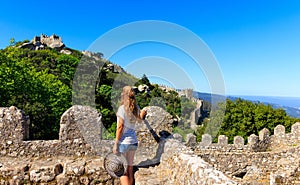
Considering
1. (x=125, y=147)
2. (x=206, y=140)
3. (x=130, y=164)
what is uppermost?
(x=125, y=147)

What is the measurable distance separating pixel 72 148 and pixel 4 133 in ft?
4.48

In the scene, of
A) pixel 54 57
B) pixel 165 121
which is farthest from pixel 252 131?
pixel 54 57

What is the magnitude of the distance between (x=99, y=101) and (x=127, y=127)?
25.5 metres

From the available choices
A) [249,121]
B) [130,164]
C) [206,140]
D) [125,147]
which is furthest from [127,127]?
[249,121]

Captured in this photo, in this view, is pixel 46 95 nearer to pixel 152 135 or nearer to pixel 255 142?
pixel 255 142

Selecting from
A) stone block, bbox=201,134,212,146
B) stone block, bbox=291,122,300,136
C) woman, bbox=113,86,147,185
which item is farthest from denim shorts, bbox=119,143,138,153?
stone block, bbox=291,122,300,136

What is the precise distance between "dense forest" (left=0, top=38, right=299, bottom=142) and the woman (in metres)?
5.10

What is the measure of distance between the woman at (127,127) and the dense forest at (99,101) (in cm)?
510

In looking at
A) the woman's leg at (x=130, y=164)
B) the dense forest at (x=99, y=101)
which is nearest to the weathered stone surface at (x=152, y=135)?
the woman's leg at (x=130, y=164)

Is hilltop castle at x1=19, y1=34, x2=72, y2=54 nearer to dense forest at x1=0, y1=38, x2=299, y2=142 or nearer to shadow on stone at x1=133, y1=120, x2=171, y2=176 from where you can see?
dense forest at x1=0, y1=38, x2=299, y2=142

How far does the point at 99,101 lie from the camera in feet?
97.1

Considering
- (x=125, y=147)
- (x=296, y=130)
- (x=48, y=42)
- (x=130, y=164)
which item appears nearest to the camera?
(x=125, y=147)

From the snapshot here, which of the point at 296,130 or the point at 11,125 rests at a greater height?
the point at 11,125

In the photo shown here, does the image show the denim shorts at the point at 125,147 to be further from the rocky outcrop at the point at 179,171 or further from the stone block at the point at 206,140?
the stone block at the point at 206,140
